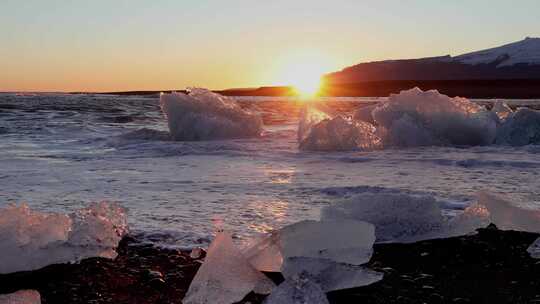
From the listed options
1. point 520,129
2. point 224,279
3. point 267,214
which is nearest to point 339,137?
point 520,129

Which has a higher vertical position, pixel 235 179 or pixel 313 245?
pixel 313 245

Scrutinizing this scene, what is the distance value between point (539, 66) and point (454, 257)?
104256 mm

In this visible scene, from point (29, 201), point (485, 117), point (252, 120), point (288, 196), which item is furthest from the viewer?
point (252, 120)

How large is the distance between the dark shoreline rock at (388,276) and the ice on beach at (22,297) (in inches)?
2.0

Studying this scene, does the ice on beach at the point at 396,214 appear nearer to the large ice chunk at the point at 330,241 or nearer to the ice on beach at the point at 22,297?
the large ice chunk at the point at 330,241

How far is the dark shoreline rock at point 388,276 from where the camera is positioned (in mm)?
1944

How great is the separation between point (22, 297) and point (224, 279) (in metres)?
0.65

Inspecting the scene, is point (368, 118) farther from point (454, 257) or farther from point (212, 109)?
point (454, 257)

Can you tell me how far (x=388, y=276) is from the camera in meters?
2.17

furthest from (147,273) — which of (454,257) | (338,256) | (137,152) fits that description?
(137,152)

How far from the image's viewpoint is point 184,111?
11.1 m

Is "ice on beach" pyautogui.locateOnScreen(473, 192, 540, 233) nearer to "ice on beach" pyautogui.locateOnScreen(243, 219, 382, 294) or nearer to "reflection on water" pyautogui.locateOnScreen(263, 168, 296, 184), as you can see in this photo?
"ice on beach" pyautogui.locateOnScreen(243, 219, 382, 294)

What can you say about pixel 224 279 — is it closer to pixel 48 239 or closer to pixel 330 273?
pixel 330 273

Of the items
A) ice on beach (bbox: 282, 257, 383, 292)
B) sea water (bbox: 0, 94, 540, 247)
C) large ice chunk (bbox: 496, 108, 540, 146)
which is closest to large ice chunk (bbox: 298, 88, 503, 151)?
large ice chunk (bbox: 496, 108, 540, 146)
